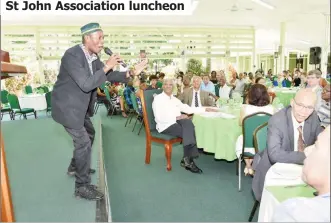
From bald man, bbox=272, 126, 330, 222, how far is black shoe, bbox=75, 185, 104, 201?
2218mm

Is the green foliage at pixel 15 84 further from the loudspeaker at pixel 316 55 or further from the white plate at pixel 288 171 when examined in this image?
the white plate at pixel 288 171

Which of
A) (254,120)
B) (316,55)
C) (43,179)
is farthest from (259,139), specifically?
(316,55)

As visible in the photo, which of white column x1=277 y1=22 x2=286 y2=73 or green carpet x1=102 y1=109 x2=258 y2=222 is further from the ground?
white column x1=277 y1=22 x2=286 y2=73

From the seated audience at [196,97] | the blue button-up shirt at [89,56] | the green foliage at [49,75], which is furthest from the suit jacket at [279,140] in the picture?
the green foliage at [49,75]

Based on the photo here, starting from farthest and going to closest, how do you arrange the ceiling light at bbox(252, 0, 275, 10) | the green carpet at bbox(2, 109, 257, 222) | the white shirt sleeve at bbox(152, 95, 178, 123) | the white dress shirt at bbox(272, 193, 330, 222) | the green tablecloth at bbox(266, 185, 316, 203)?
the ceiling light at bbox(252, 0, 275, 10) < the white shirt sleeve at bbox(152, 95, 178, 123) < the green carpet at bbox(2, 109, 257, 222) < the green tablecloth at bbox(266, 185, 316, 203) < the white dress shirt at bbox(272, 193, 330, 222)

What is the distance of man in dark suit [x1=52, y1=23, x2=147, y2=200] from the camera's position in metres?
2.44

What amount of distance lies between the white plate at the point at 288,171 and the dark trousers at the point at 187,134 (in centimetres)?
222

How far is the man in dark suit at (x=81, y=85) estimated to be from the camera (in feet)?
7.99

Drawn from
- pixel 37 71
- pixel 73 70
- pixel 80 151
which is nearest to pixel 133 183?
pixel 80 151

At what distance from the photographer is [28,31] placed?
12680mm

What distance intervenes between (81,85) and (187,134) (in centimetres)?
Answer: 189

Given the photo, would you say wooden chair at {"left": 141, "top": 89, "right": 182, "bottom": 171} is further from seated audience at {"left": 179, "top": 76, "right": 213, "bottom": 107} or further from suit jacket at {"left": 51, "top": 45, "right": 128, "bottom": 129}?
suit jacket at {"left": 51, "top": 45, "right": 128, "bottom": 129}

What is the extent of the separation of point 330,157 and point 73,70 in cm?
208

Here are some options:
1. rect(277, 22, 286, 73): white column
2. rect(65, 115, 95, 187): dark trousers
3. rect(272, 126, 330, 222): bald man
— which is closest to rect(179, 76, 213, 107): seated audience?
rect(65, 115, 95, 187): dark trousers
